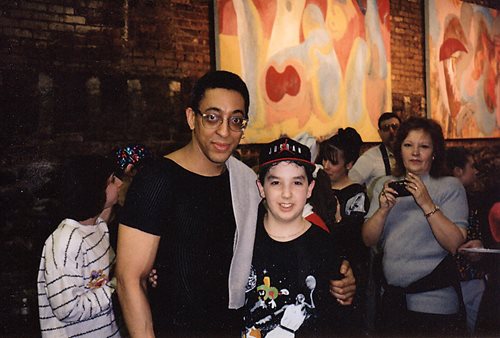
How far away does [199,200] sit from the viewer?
209 cm

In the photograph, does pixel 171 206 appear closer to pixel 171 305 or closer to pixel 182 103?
pixel 171 305

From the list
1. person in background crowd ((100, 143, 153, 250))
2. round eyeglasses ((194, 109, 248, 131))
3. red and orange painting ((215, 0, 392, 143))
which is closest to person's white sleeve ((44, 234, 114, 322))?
person in background crowd ((100, 143, 153, 250))

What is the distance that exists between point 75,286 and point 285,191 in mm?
1049

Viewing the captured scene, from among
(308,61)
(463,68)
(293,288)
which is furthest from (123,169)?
(463,68)

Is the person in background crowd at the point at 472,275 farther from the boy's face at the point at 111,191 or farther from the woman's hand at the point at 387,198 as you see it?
the boy's face at the point at 111,191

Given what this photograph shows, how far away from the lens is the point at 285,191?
227 cm

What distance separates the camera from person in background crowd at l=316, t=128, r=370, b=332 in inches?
144

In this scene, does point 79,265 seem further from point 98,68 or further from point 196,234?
point 98,68

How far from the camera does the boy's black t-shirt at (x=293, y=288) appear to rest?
2.11 metres

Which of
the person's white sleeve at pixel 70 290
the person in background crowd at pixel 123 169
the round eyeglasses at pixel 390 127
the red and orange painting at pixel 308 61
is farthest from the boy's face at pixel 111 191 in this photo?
the round eyeglasses at pixel 390 127

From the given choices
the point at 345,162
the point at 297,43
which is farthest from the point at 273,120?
the point at 345,162

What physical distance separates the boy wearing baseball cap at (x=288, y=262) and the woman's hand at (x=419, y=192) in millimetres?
783

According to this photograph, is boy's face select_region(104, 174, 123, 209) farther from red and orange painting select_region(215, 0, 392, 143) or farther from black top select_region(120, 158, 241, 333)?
red and orange painting select_region(215, 0, 392, 143)

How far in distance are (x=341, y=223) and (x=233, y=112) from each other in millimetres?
1759
